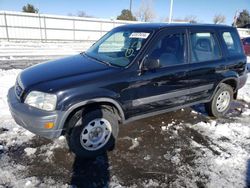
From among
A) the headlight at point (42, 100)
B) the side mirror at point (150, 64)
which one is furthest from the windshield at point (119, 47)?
the headlight at point (42, 100)

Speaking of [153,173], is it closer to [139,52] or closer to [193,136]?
[193,136]

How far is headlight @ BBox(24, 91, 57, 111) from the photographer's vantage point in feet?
10.2

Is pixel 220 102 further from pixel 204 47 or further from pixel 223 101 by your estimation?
pixel 204 47

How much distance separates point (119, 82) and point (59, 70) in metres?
0.99

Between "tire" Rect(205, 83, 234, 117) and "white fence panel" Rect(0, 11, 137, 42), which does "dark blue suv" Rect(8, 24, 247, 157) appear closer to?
"tire" Rect(205, 83, 234, 117)

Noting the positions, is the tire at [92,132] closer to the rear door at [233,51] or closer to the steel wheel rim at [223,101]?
the steel wheel rim at [223,101]

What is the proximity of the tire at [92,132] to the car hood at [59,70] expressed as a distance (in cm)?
62

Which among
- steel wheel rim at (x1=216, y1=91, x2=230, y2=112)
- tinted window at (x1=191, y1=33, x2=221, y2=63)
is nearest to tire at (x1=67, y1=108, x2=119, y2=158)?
tinted window at (x1=191, y1=33, x2=221, y2=63)

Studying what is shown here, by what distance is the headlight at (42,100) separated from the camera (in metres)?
3.10

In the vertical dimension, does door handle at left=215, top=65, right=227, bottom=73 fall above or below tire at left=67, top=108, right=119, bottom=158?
above

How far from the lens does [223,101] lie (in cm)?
545

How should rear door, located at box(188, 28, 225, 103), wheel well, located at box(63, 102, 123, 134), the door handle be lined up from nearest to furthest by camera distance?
wheel well, located at box(63, 102, 123, 134), rear door, located at box(188, 28, 225, 103), the door handle

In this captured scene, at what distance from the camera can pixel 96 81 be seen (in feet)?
11.0

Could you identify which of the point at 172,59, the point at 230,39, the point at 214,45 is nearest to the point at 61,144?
the point at 172,59
